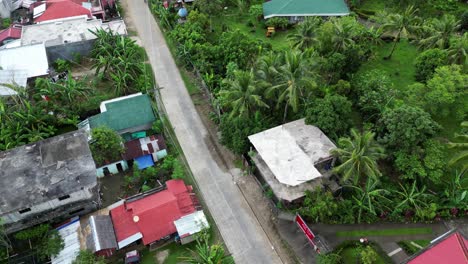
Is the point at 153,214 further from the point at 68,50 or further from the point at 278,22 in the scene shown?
the point at 278,22

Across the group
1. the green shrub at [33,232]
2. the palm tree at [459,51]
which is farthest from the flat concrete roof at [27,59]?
the palm tree at [459,51]

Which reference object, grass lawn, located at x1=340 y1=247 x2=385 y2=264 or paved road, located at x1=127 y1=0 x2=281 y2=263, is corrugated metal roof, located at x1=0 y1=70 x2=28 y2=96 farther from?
grass lawn, located at x1=340 y1=247 x2=385 y2=264

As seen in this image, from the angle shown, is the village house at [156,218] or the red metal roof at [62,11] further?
the red metal roof at [62,11]

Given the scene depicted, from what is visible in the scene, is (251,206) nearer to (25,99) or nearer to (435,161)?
(435,161)

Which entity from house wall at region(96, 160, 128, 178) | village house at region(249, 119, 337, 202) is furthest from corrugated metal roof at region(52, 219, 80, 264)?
village house at region(249, 119, 337, 202)

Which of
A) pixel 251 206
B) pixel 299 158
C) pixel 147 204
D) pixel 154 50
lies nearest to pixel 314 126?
pixel 299 158

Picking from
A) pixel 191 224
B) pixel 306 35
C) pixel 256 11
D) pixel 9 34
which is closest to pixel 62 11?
pixel 9 34

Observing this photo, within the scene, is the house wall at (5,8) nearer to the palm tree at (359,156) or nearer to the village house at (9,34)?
the village house at (9,34)
